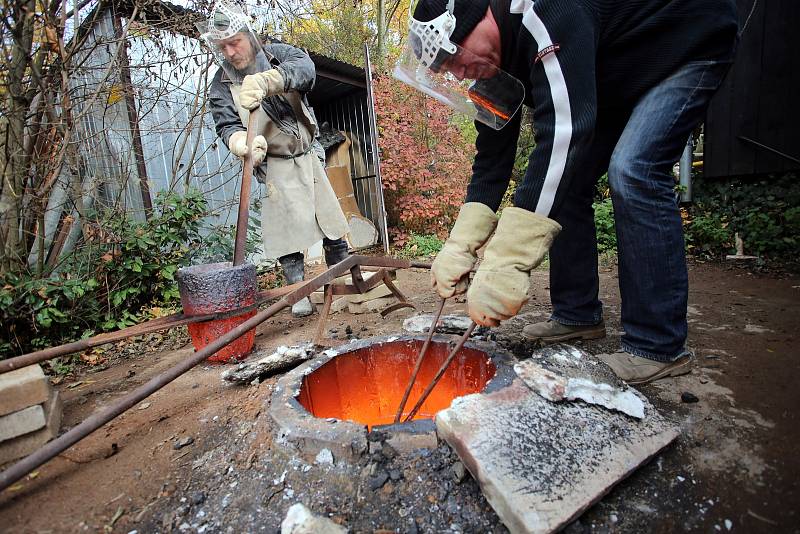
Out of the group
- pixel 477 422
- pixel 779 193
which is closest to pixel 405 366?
pixel 477 422

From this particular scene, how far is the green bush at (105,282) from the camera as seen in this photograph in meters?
2.64

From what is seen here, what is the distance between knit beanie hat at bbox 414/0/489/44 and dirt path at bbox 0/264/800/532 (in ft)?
4.06

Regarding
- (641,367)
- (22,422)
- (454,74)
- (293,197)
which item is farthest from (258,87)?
(641,367)

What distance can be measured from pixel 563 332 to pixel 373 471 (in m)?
1.22

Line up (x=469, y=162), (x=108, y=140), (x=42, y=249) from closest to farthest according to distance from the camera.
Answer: (x=42, y=249) → (x=108, y=140) → (x=469, y=162)

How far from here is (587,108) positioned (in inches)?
47.4

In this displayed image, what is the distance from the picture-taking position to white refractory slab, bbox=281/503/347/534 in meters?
0.95

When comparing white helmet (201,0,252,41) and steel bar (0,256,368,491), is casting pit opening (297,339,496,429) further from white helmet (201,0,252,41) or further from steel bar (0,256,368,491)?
white helmet (201,0,252,41)

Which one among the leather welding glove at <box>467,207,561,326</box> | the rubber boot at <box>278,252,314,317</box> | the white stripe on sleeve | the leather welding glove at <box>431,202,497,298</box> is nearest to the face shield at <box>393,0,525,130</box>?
the white stripe on sleeve

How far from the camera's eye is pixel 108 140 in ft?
11.7

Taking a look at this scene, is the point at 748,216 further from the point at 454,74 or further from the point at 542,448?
the point at 542,448

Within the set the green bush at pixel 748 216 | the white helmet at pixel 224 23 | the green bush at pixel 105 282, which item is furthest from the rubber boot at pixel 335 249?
the green bush at pixel 748 216

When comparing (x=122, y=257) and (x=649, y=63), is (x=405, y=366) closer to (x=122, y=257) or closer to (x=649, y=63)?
(x=649, y=63)

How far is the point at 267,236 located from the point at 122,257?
114 cm
